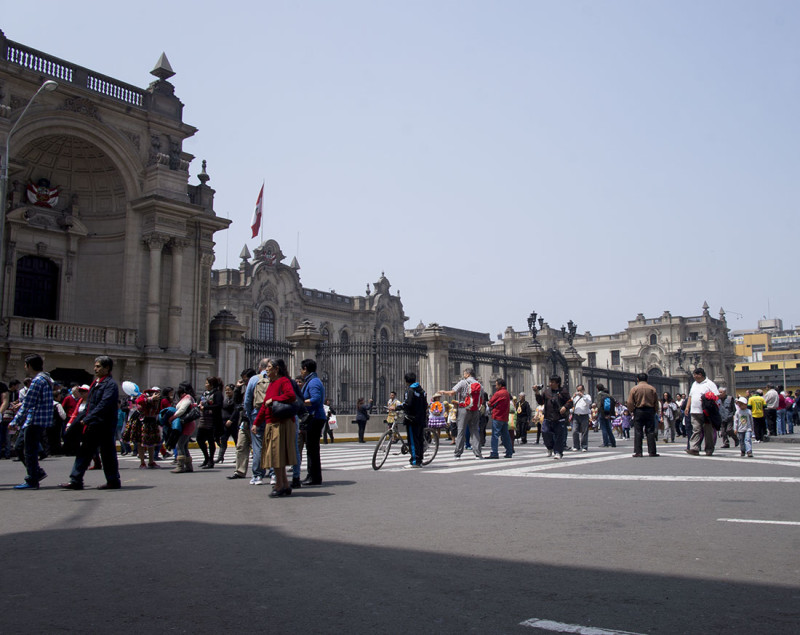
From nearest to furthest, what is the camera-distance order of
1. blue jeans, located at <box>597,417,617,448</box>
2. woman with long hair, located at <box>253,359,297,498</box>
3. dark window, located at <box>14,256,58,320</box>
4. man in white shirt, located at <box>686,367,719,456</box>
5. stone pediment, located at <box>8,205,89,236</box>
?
woman with long hair, located at <box>253,359,297,498</box> → man in white shirt, located at <box>686,367,719,456</box> → blue jeans, located at <box>597,417,617,448</box> → stone pediment, located at <box>8,205,89,236</box> → dark window, located at <box>14,256,58,320</box>

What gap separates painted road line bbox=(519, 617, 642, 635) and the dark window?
2501 centimetres

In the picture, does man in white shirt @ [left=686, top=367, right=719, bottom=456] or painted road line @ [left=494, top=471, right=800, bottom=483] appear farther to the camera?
man in white shirt @ [left=686, top=367, right=719, bottom=456]

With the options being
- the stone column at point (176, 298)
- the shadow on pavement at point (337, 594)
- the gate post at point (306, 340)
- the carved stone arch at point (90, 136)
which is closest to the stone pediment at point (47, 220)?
the carved stone arch at point (90, 136)

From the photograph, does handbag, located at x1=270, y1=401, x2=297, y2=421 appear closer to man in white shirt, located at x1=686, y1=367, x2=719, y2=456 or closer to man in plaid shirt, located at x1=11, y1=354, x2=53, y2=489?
man in plaid shirt, located at x1=11, y1=354, x2=53, y2=489

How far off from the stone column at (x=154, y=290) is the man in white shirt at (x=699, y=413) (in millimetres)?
17605

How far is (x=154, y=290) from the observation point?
25.7m

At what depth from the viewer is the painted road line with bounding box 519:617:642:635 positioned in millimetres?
3570

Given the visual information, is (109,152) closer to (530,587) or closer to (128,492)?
(128,492)

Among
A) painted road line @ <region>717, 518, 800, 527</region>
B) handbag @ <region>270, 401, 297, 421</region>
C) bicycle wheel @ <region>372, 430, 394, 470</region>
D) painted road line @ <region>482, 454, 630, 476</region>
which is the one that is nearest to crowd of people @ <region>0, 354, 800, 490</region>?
handbag @ <region>270, 401, 297, 421</region>

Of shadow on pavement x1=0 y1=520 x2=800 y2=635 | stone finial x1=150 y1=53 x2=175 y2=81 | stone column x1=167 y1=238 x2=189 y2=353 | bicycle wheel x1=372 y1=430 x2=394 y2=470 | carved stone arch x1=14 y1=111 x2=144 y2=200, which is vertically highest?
stone finial x1=150 y1=53 x2=175 y2=81

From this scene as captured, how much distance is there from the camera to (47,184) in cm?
2561

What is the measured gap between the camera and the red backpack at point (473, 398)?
48.7 ft

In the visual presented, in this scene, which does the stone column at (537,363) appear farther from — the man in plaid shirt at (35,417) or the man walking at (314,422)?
the man in plaid shirt at (35,417)

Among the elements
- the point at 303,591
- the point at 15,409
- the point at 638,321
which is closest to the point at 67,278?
the point at 15,409
